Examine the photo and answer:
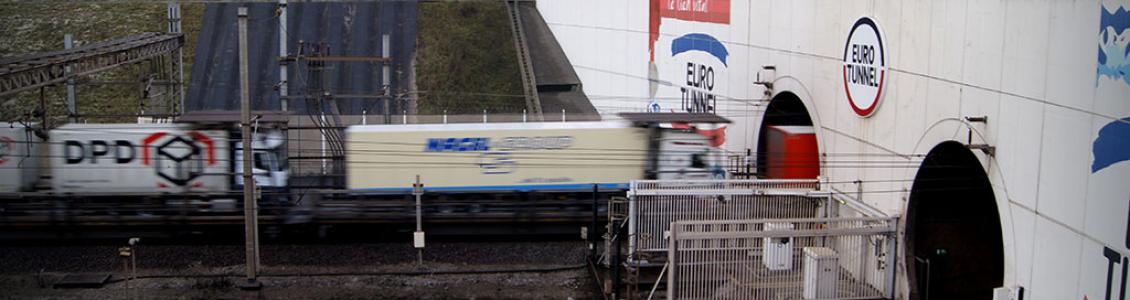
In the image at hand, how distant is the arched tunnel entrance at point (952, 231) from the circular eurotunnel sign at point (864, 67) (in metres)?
1.31

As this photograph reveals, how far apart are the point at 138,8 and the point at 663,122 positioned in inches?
1025

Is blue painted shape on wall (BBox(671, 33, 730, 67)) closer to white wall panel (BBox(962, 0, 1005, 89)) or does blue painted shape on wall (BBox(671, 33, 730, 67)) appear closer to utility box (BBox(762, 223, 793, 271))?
utility box (BBox(762, 223, 793, 271))

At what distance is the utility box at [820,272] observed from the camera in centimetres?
1158

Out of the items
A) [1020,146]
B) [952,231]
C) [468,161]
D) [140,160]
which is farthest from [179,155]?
[1020,146]

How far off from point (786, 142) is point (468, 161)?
5106 mm

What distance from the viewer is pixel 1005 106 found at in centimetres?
980

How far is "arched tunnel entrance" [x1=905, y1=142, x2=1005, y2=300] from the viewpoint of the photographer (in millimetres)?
11781

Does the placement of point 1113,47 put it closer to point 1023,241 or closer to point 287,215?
point 1023,241

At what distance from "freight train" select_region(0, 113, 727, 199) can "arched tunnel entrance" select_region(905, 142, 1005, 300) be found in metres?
5.69

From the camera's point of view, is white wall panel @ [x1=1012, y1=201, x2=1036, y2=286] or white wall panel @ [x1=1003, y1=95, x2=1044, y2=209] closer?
white wall panel @ [x1=1003, y1=95, x2=1044, y2=209]

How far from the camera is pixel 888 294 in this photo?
39.6 ft

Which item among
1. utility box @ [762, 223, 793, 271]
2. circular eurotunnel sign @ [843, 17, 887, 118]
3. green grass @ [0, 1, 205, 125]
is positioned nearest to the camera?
utility box @ [762, 223, 793, 271]

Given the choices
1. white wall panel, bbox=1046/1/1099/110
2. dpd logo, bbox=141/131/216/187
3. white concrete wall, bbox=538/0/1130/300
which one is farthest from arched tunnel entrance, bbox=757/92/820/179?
dpd logo, bbox=141/131/216/187

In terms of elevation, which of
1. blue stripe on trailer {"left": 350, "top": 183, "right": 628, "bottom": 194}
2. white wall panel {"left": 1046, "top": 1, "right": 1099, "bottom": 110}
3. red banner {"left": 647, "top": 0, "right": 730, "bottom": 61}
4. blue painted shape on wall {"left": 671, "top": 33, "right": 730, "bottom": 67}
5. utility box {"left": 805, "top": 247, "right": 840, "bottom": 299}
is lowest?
utility box {"left": 805, "top": 247, "right": 840, "bottom": 299}
